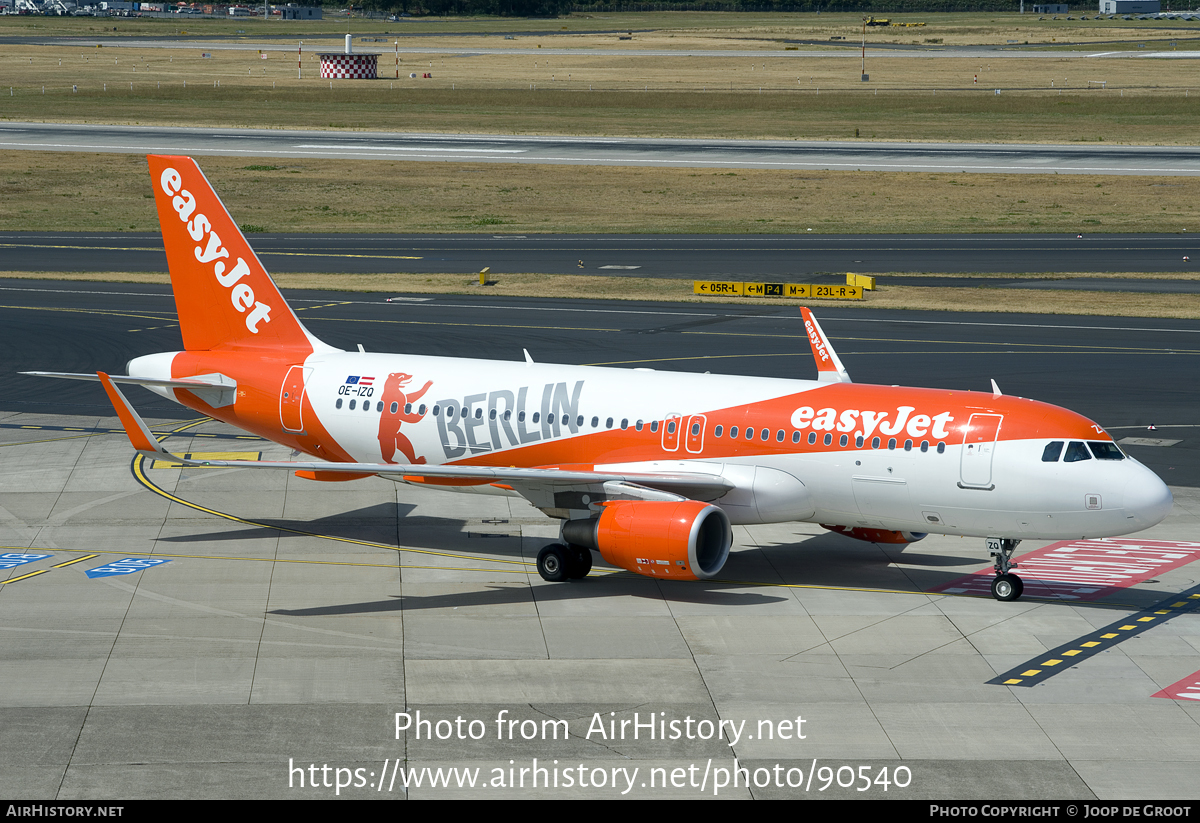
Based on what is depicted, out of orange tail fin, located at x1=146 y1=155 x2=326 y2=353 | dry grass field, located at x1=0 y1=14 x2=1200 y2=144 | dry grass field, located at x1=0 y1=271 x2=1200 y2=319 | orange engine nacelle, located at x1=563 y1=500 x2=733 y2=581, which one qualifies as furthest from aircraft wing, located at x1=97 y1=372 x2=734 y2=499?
dry grass field, located at x1=0 y1=14 x2=1200 y2=144

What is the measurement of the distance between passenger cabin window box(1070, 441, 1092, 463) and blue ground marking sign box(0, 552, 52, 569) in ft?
74.9

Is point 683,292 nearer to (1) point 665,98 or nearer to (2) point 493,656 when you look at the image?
(2) point 493,656

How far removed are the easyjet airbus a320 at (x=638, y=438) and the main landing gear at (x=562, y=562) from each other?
0.05 metres

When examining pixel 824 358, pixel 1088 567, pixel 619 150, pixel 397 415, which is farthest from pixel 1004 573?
pixel 619 150

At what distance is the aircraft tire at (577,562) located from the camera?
3025 cm

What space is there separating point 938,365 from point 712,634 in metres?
28.0

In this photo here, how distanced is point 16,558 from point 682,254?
54435 millimetres

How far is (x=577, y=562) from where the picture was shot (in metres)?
30.3

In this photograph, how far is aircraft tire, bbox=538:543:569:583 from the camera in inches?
1190

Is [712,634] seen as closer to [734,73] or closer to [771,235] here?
[771,235]

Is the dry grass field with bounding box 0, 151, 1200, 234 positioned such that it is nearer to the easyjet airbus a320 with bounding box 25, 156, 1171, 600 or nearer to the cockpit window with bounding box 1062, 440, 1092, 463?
the easyjet airbus a320 with bounding box 25, 156, 1171, 600

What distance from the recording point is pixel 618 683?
24266 mm

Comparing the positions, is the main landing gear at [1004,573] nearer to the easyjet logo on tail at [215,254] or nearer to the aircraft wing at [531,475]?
the aircraft wing at [531,475]
